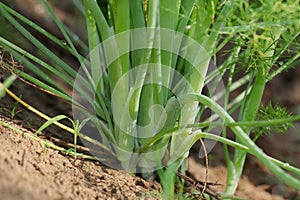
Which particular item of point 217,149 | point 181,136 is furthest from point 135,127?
point 217,149

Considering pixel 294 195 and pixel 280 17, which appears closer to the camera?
pixel 280 17

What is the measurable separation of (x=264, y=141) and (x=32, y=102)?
2.24 ft

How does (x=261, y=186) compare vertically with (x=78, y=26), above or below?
below

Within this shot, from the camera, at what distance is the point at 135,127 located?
92 centimetres

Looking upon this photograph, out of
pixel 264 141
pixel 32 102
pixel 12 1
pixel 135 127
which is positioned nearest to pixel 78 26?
pixel 12 1

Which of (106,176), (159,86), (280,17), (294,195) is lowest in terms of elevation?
(294,195)

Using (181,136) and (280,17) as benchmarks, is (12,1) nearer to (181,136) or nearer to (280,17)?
(181,136)

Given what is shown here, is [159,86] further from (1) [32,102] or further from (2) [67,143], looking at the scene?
(1) [32,102]

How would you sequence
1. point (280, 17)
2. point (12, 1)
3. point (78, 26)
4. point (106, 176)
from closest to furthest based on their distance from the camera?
point (280, 17), point (106, 176), point (12, 1), point (78, 26)

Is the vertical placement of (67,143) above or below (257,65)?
below

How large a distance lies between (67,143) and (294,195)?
0.62m

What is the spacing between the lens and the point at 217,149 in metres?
1.35

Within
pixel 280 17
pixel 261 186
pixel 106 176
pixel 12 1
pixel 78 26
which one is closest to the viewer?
pixel 280 17

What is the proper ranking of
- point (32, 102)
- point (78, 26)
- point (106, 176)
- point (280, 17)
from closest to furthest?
point (280, 17), point (106, 176), point (32, 102), point (78, 26)
